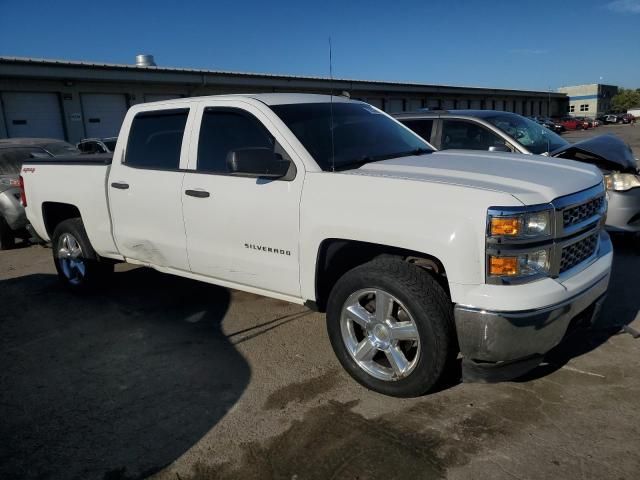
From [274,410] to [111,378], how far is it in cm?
132

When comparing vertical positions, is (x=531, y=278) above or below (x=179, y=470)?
above

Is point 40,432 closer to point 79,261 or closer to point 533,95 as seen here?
point 79,261

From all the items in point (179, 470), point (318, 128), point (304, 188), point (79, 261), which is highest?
point (318, 128)

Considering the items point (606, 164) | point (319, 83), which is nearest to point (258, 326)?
point (606, 164)

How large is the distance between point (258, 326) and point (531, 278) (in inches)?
98.5

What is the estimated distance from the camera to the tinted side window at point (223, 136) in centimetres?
392

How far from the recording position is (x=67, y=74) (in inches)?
856

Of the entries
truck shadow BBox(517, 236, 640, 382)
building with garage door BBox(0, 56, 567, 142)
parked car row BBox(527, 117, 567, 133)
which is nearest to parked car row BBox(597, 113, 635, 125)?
parked car row BBox(527, 117, 567, 133)

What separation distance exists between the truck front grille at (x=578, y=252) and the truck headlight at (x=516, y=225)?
12.7 inches

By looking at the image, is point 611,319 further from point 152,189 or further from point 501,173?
point 152,189

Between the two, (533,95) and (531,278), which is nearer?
(531,278)

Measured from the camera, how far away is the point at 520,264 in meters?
2.75

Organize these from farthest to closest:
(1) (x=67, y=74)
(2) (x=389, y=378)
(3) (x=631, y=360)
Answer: (1) (x=67, y=74) → (3) (x=631, y=360) → (2) (x=389, y=378)

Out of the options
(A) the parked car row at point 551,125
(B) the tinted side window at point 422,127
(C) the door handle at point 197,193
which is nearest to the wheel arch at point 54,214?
(C) the door handle at point 197,193
